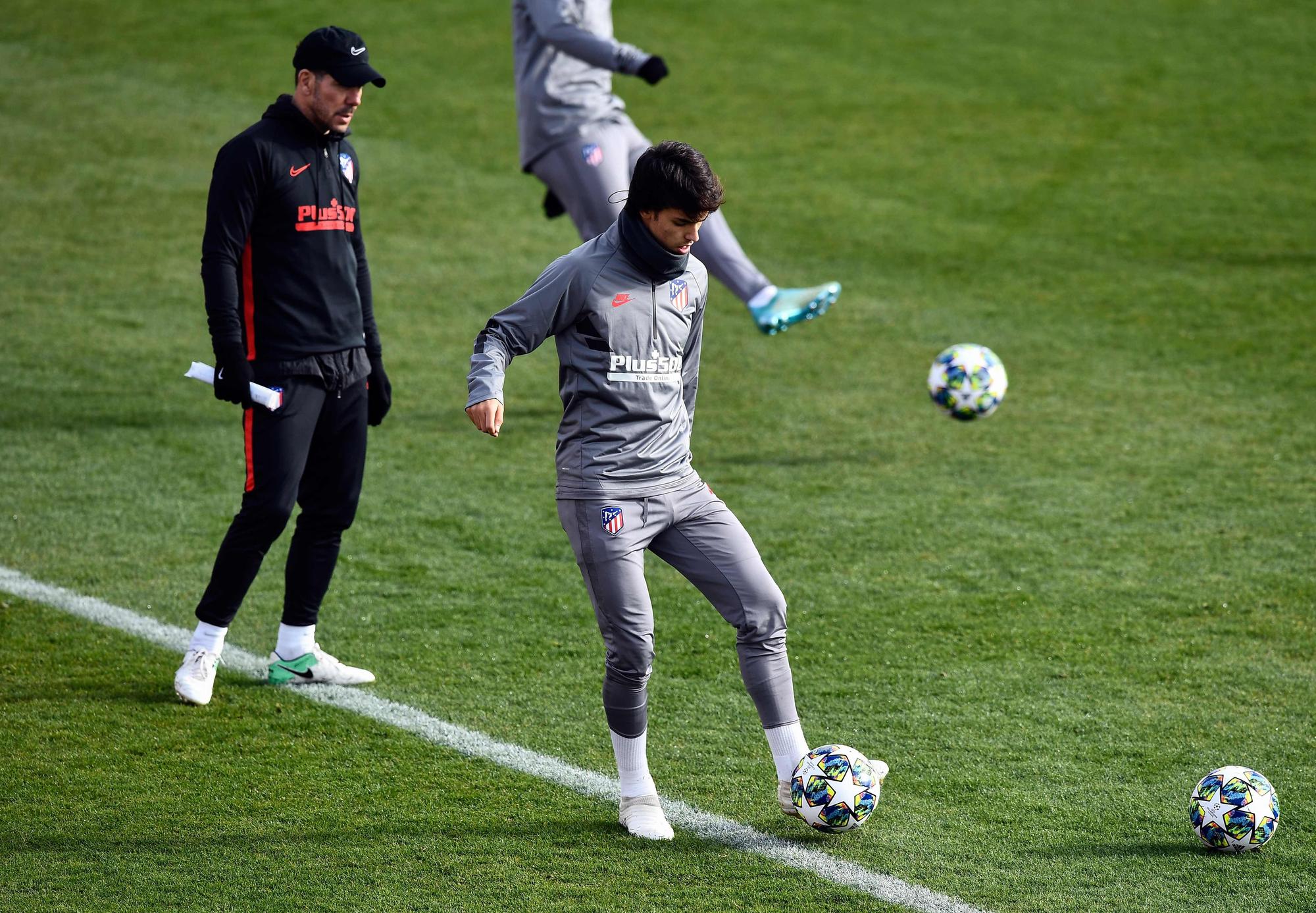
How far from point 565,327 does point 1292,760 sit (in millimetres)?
2995

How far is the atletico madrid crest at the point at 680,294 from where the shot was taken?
15.8ft

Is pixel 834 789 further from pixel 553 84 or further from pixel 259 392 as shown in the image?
pixel 553 84

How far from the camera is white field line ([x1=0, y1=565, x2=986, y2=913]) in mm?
4598

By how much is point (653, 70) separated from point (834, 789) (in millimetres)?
4303

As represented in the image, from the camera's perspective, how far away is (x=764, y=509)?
8164 mm

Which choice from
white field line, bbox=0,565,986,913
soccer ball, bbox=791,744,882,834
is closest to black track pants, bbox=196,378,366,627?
white field line, bbox=0,565,986,913

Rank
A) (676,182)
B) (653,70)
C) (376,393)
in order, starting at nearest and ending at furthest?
(676,182)
(376,393)
(653,70)

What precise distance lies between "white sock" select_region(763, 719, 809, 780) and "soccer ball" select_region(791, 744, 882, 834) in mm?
99

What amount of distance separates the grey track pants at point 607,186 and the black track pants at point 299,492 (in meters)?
2.98

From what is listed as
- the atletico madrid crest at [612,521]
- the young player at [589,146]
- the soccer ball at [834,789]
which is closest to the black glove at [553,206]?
the young player at [589,146]

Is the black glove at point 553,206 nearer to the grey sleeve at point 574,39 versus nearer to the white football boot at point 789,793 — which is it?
the grey sleeve at point 574,39

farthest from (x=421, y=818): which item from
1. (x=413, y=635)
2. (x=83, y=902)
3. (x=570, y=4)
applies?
(x=570, y=4)

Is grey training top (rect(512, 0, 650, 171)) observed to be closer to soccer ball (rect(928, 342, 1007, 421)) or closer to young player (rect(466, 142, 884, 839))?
soccer ball (rect(928, 342, 1007, 421))

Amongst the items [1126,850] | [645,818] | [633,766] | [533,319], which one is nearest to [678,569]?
[633,766]
